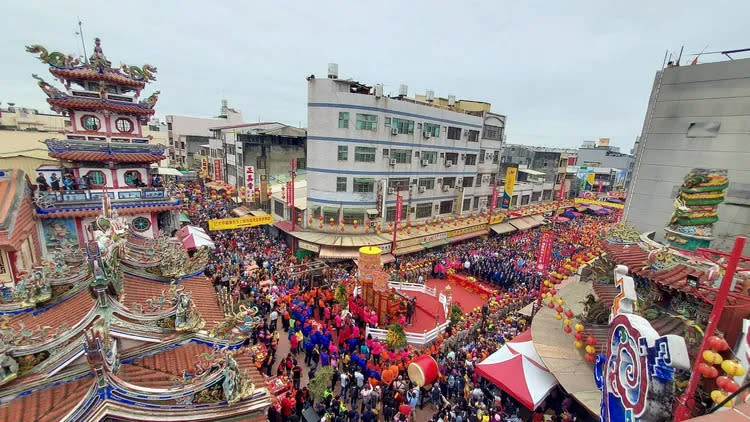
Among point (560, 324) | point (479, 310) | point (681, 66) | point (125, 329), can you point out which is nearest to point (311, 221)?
point (479, 310)

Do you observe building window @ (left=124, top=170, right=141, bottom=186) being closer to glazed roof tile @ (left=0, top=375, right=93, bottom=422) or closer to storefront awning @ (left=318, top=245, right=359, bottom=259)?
storefront awning @ (left=318, top=245, right=359, bottom=259)

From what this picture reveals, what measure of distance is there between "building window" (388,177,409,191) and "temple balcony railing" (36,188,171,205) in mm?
15340

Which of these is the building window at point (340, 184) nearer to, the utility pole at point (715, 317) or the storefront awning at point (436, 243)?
the storefront awning at point (436, 243)

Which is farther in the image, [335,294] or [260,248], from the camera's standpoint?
[260,248]

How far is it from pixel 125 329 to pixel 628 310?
9269 millimetres

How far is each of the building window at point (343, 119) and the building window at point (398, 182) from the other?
18.7 ft

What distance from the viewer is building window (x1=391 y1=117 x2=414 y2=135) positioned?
25.6m

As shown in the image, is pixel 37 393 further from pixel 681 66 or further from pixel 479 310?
pixel 681 66

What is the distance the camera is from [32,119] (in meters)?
42.2

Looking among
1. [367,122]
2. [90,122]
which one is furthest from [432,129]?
[90,122]

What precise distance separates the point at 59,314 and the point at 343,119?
19340mm

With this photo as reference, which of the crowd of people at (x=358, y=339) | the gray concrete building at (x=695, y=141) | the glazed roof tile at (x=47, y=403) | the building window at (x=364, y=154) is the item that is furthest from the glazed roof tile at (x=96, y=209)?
the gray concrete building at (x=695, y=141)

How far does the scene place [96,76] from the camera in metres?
15.5

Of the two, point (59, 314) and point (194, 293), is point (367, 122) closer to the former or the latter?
point (194, 293)
